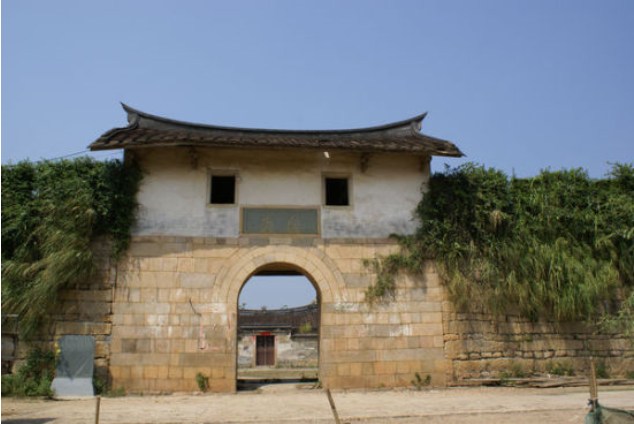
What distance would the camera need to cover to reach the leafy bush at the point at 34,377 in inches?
351

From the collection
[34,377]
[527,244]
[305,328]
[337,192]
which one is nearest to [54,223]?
[34,377]

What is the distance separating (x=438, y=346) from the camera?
10195 mm

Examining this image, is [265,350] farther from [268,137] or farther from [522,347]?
[522,347]

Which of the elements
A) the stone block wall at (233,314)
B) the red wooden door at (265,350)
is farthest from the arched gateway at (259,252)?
the red wooden door at (265,350)

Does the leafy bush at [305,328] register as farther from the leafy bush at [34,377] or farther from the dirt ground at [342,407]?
the leafy bush at [34,377]

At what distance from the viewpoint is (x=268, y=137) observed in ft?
37.2

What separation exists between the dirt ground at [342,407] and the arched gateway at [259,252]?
0.66m

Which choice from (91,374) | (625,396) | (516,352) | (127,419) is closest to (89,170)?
(91,374)

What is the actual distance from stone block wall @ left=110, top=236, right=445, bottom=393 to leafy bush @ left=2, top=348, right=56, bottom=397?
1062 mm

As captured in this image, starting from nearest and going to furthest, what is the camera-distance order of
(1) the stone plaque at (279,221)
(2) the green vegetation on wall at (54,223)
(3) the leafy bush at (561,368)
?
(2) the green vegetation on wall at (54,223)
(3) the leafy bush at (561,368)
(1) the stone plaque at (279,221)

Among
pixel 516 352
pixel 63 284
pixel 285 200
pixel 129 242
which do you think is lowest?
pixel 516 352

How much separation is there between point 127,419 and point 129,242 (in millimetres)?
4005

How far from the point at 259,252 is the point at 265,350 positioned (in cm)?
1737

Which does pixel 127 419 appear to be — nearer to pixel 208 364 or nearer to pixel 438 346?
pixel 208 364
